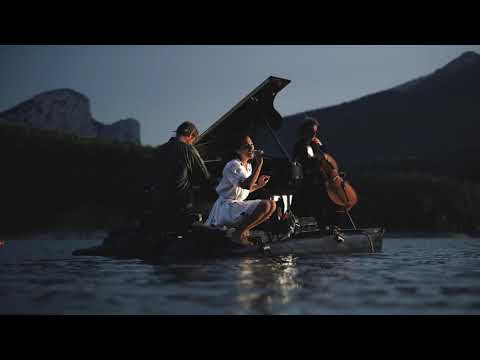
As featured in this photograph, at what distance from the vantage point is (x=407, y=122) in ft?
186

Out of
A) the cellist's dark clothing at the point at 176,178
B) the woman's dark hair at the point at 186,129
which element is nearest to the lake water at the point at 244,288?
the cellist's dark clothing at the point at 176,178

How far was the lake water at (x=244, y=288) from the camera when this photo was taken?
3.96m

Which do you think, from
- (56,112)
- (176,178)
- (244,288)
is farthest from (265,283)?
(56,112)

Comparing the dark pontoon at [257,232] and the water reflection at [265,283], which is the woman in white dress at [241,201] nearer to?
the dark pontoon at [257,232]

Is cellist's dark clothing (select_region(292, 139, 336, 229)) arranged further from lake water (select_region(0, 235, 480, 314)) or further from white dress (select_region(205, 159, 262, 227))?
lake water (select_region(0, 235, 480, 314))

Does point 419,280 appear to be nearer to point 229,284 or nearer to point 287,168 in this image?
point 229,284

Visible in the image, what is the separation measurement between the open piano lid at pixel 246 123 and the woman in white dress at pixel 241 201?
1477mm

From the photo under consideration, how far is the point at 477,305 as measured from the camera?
4.13 meters

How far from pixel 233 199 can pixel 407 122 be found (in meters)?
52.2

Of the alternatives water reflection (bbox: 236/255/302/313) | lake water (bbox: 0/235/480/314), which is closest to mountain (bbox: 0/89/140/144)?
lake water (bbox: 0/235/480/314)

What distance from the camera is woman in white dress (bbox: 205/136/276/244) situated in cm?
743

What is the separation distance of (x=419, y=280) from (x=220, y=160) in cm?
451
